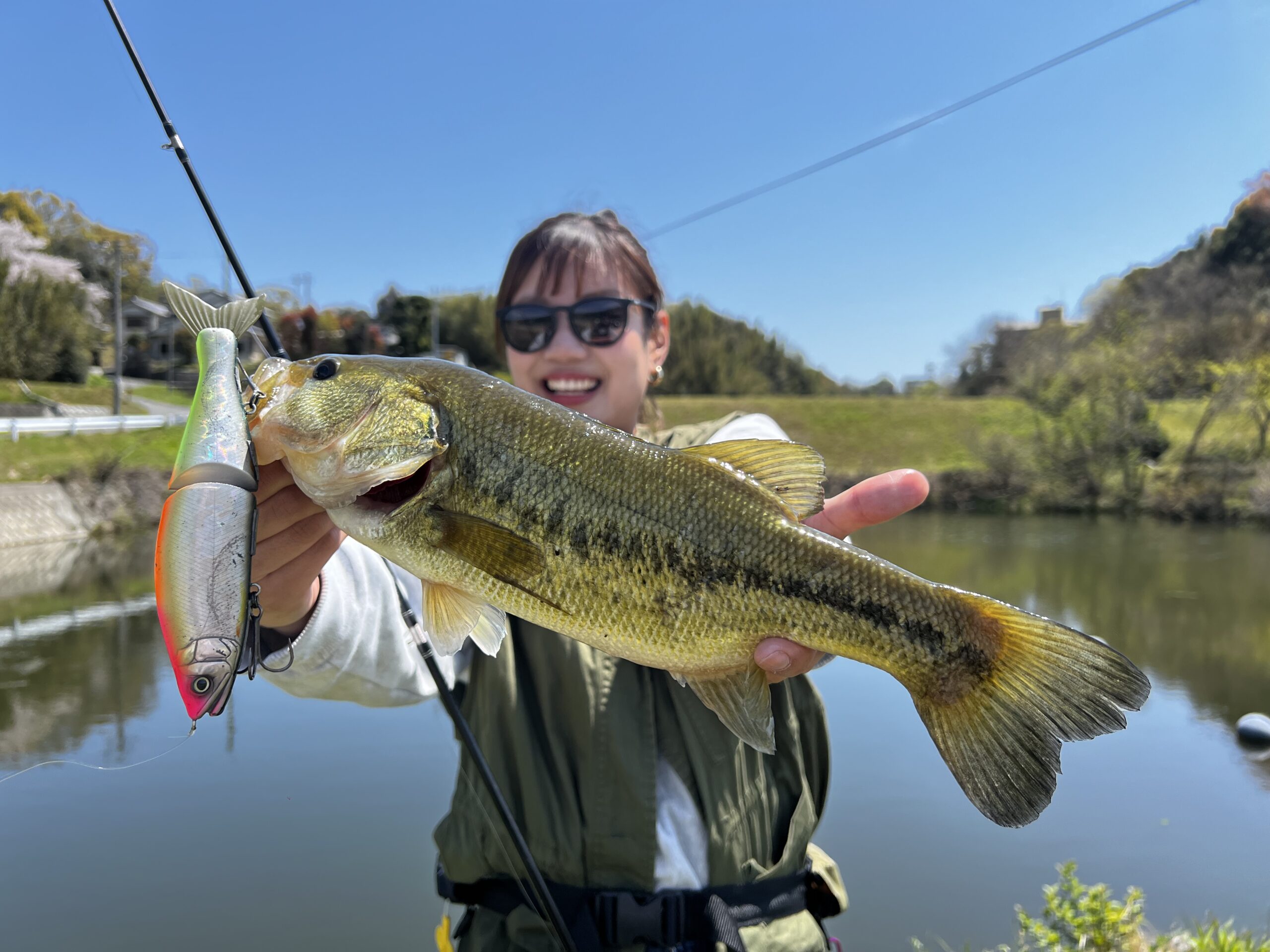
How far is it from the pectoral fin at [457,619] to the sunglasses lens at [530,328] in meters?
1.20

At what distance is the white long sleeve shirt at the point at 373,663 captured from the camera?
6.48 ft

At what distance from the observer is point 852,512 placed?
70.3 inches

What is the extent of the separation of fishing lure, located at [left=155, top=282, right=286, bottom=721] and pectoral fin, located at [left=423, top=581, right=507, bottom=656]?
1.14 ft

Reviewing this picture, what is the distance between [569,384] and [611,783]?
1.28 meters

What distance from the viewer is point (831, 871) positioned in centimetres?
234

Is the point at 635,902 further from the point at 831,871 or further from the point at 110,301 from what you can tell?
the point at 110,301

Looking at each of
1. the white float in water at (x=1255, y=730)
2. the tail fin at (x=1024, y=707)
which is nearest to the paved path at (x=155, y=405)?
the white float in water at (x=1255, y=730)

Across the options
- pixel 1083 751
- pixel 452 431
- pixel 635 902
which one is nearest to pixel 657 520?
pixel 452 431

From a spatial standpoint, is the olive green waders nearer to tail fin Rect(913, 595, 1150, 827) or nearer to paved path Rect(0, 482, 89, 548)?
tail fin Rect(913, 595, 1150, 827)

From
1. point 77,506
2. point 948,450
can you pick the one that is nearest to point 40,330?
point 77,506

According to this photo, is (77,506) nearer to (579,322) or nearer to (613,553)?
(579,322)

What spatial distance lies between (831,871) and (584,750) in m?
0.85

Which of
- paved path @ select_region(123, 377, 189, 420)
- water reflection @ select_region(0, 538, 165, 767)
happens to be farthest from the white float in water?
paved path @ select_region(123, 377, 189, 420)

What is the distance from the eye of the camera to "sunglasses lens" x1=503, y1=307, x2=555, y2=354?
2654mm
